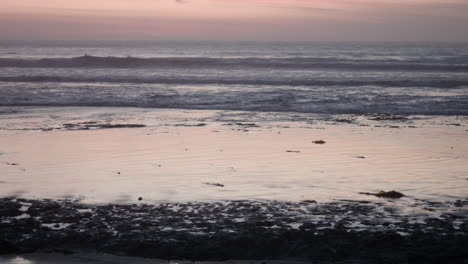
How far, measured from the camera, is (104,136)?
1210 cm

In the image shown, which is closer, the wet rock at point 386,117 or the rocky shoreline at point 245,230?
the rocky shoreline at point 245,230

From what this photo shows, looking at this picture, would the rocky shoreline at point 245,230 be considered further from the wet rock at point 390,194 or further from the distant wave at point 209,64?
the distant wave at point 209,64

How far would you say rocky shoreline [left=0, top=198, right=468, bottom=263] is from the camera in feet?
17.8

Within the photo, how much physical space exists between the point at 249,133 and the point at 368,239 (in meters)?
7.20

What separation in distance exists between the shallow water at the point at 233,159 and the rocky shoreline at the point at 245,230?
47 centimetres

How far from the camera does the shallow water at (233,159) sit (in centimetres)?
751

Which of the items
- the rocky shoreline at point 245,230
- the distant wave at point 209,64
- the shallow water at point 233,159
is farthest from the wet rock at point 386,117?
the distant wave at point 209,64

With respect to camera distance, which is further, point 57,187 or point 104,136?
point 104,136

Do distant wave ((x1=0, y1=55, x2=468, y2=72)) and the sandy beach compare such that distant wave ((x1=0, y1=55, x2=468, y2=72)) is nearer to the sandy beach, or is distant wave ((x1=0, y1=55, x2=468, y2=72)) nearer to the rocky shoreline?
the sandy beach

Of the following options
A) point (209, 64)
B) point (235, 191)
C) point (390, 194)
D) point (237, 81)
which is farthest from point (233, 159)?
point (209, 64)

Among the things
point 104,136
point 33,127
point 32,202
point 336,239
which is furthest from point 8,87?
point 336,239

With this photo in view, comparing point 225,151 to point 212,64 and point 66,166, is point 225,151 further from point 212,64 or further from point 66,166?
point 212,64

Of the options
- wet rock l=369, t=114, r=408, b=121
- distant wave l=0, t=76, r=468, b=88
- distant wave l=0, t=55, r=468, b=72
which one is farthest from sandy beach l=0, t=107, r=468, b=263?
distant wave l=0, t=55, r=468, b=72

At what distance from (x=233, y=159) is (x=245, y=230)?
151 inches
